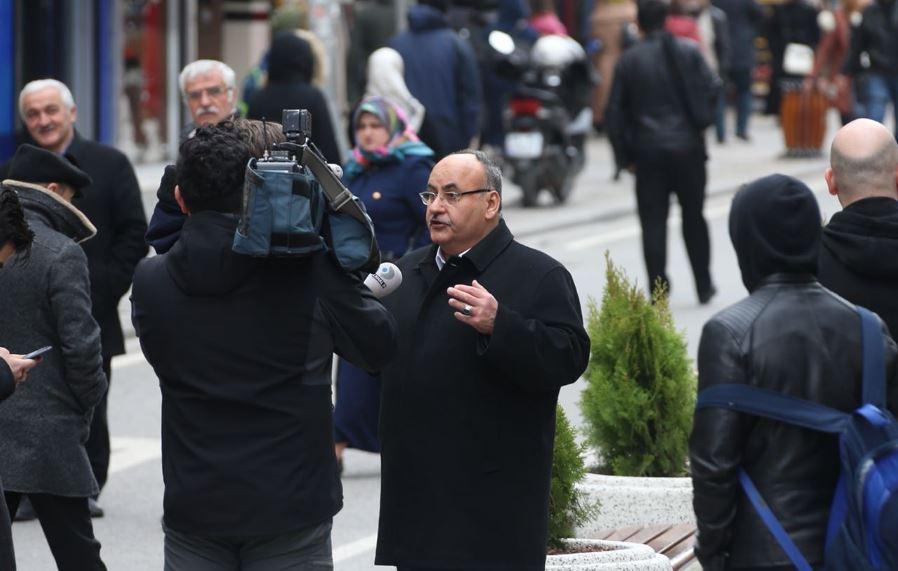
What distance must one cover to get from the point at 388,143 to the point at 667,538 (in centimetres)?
283

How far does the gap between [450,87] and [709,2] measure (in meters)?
15.4

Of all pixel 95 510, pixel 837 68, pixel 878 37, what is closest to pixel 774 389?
pixel 95 510

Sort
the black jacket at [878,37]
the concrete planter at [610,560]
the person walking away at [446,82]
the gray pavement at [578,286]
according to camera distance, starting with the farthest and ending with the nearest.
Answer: the black jacket at [878,37] → the person walking away at [446,82] → the gray pavement at [578,286] → the concrete planter at [610,560]

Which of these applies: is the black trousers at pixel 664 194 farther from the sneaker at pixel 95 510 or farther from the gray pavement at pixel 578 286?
the sneaker at pixel 95 510

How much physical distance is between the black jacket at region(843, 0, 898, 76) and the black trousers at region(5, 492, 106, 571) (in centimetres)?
1539

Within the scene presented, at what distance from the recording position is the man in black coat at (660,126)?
1277cm

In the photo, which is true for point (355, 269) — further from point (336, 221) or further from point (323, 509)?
point (323, 509)

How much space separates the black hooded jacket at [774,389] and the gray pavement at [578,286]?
3047 millimetres

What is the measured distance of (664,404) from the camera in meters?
7.03

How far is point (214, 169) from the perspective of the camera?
4.63m

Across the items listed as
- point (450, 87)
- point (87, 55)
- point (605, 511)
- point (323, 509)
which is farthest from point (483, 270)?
point (87, 55)

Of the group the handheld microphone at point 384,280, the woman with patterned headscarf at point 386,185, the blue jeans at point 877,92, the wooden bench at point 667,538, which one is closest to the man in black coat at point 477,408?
the handheld microphone at point 384,280

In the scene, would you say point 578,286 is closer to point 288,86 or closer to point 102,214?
point 288,86

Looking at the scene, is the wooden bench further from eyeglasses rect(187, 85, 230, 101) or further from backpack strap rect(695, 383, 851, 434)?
eyeglasses rect(187, 85, 230, 101)
